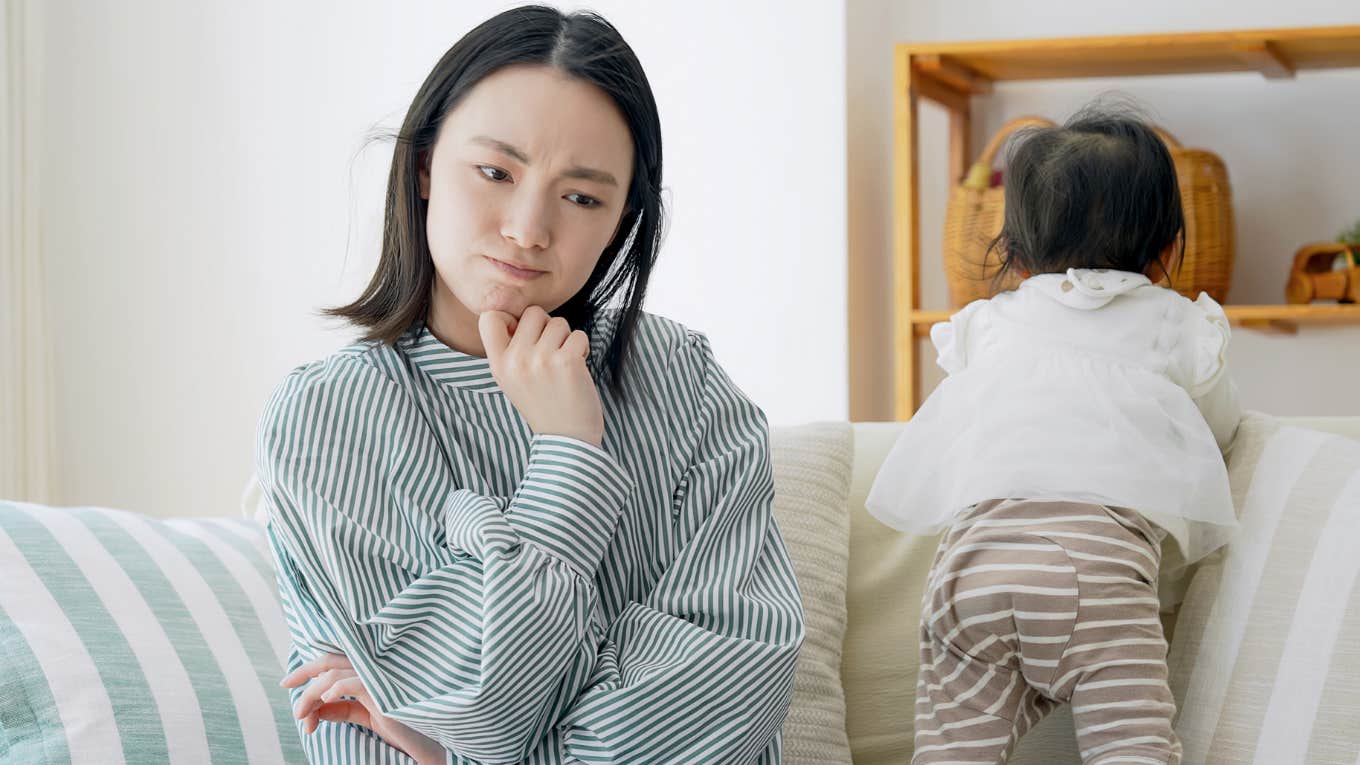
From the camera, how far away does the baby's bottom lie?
132 cm

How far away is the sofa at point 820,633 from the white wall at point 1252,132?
1341mm

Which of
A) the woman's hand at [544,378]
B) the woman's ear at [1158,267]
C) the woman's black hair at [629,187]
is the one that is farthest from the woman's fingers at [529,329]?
the woman's ear at [1158,267]

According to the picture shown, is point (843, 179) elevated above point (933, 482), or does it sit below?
above

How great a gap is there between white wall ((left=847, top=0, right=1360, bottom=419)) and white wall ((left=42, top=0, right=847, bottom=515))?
0.59 m

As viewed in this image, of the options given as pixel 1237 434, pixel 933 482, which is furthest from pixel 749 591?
pixel 1237 434

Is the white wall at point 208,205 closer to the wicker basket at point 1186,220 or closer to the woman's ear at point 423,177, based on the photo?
the wicker basket at point 1186,220

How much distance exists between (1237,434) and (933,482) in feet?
1.08

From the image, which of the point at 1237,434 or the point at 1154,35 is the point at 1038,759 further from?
the point at 1154,35

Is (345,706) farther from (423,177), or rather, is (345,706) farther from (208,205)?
(208,205)

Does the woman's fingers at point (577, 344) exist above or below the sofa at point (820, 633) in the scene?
above

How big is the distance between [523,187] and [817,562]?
62 centimetres

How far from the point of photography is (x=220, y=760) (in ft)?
4.03

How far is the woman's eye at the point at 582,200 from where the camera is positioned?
1124mm

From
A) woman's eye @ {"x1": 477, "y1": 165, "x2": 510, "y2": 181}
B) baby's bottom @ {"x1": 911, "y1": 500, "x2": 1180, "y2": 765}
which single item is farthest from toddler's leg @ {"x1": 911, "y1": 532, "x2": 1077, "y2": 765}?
woman's eye @ {"x1": 477, "y1": 165, "x2": 510, "y2": 181}
